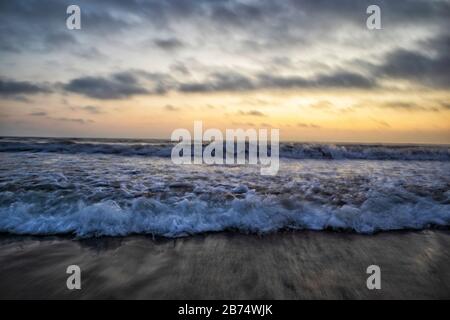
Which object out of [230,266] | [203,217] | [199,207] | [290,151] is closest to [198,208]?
[199,207]

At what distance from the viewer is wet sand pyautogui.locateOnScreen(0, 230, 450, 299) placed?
8.43 feet

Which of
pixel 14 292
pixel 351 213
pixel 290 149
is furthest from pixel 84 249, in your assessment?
pixel 290 149

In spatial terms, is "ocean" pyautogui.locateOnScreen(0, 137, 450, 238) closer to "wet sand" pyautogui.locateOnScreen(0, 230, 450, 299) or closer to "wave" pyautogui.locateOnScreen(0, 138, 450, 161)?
"wet sand" pyautogui.locateOnScreen(0, 230, 450, 299)

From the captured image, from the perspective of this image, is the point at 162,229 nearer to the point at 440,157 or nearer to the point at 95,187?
the point at 95,187

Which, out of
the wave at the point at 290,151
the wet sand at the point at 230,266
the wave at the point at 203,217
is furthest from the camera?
the wave at the point at 290,151

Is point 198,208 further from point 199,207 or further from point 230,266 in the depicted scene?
point 230,266

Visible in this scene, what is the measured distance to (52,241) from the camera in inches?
145

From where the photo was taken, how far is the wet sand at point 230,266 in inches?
101

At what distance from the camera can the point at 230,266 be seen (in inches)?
120

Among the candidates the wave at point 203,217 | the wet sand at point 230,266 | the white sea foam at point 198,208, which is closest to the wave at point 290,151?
the white sea foam at point 198,208

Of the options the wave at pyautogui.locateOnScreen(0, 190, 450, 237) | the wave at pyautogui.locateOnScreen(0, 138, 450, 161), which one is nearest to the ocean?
the wave at pyautogui.locateOnScreen(0, 190, 450, 237)

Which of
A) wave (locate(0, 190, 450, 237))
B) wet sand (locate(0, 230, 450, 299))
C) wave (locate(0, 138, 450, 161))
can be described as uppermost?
wave (locate(0, 138, 450, 161))

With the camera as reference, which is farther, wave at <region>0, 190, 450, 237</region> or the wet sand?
wave at <region>0, 190, 450, 237</region>

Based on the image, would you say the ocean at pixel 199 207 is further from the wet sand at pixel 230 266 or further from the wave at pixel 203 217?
the wet sand at pixel 230 266
